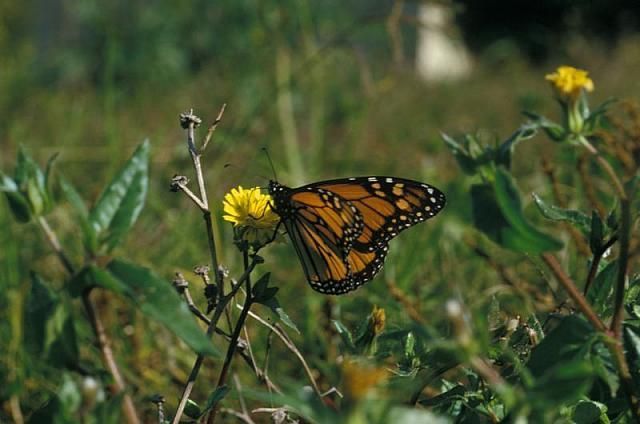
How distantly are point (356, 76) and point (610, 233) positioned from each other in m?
4.04

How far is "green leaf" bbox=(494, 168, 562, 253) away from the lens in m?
0.72

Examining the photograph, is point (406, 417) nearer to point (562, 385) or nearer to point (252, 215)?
point (562, 385)

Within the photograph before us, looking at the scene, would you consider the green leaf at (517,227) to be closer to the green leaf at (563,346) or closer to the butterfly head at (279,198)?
the green leaf at (563,346)

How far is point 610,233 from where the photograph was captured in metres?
0.99

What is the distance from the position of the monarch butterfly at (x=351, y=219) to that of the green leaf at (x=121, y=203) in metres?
0.40

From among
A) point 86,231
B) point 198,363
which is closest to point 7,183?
point 86,231

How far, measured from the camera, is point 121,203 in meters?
0.81

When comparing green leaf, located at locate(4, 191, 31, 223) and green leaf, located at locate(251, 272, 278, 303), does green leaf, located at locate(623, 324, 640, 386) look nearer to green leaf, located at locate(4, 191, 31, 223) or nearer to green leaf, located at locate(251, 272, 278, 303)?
green leaf, located at locate(251, 272, 278, 303)

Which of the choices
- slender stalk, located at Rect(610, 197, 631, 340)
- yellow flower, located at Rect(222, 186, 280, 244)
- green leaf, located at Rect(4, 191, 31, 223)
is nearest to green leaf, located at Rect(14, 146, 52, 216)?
green leaf, located at Rect(4, 191, 31, 223)

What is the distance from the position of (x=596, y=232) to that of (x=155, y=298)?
20.3 inches

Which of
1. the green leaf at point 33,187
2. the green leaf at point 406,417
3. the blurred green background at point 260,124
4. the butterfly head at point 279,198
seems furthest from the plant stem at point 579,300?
the green leaf at point 33,187

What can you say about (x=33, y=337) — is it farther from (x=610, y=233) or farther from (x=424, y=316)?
(x=424, y=316)

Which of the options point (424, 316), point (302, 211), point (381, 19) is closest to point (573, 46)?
point (381, 19)

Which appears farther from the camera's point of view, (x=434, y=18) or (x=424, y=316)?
(x=434, y=18)
